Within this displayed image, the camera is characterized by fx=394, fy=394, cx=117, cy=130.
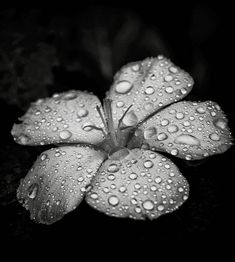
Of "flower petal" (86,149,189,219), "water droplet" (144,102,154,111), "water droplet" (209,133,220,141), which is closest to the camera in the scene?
"flower petal" (86,149,189,219)

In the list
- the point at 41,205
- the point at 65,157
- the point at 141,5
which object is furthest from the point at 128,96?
the point at 141,5

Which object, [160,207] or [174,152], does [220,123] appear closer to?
[174,152]

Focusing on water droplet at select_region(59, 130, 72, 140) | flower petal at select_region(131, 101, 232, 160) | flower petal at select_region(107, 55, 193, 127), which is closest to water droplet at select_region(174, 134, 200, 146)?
flower petal at select_region(131, 101, 232, 160)

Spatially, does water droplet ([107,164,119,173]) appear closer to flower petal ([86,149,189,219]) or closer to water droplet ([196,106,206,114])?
flower petal ([86,149,189,219])

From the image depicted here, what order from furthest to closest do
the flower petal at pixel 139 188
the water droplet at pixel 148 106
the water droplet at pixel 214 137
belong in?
the water droplet at pixel 148 106
the water droplet at pixel 214 137
the flower petal at pixel 139 188

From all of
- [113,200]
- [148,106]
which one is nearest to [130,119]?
[148,106]

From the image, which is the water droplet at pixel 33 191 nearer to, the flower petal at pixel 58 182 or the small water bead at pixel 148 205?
the flower petal at pixel 58 182

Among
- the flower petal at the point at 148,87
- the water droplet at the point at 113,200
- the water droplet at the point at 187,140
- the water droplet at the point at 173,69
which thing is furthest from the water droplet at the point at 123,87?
the water droplet at the point at 113,200
